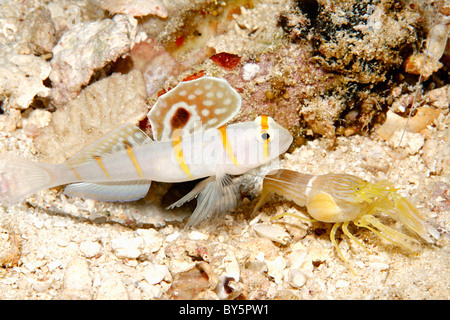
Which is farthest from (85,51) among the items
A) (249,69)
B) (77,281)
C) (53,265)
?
(77,281)

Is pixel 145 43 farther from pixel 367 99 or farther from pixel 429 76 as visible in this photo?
pixel 429 76

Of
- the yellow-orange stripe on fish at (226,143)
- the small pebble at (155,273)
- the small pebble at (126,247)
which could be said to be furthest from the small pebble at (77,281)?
the yellow-orange stripe on fish at (226,143)

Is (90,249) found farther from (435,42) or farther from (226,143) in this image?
(435,42)

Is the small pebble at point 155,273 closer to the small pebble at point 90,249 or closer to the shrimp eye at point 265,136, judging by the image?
the small pebble at point 90,249

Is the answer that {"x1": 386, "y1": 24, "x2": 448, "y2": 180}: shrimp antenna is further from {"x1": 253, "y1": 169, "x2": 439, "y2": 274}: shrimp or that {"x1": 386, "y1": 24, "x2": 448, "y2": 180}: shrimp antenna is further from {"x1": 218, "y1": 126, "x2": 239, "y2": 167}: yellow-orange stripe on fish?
{"x1": 218, "y1": 126, "x2": 239, "y2": 167}: yellow-orange stripe on fish
